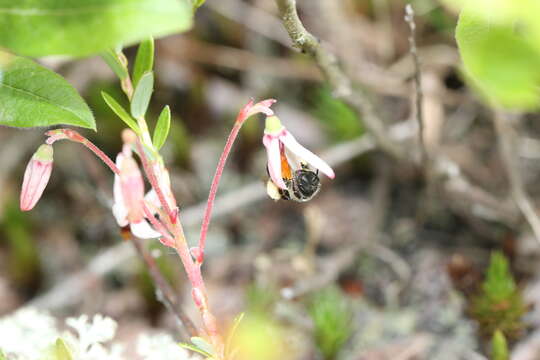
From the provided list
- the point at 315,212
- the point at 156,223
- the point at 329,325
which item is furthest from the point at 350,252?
the point at 156,223

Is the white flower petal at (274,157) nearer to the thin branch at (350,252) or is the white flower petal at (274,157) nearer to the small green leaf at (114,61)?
the small green leaf at (114,61)

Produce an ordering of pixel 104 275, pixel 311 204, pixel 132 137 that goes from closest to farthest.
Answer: pixel 132 137 < pixel 104 275 < pixel 311 204

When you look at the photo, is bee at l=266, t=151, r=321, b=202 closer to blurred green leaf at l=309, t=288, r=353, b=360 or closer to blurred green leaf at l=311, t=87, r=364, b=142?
blurred green leaf at l=309, t=288, r=353, b=360

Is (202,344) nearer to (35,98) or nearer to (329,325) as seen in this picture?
(35,98)

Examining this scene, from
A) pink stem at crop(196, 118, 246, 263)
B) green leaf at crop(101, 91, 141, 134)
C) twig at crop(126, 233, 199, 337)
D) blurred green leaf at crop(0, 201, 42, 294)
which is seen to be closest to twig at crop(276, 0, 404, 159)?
pink stem at crop(196, 118, 246, 263)

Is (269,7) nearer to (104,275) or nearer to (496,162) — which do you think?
(496,162)

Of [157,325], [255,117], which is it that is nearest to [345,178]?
[255,117]
